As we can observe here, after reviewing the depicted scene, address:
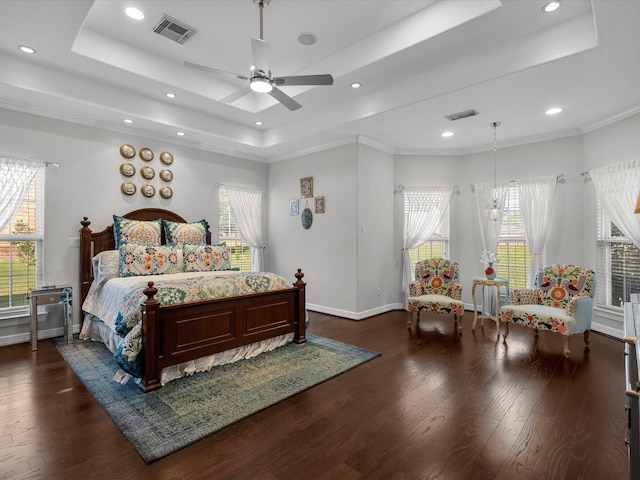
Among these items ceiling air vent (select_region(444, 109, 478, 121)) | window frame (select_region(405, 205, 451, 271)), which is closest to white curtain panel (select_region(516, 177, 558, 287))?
window frame (select_region(405, 205, 451, 271))

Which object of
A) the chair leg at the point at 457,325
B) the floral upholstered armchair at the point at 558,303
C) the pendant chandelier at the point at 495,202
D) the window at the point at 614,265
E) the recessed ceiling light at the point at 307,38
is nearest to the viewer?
the recessed ceiling light at the point at 307,38

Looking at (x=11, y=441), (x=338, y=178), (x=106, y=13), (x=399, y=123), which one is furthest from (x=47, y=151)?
(x=399, y=123)

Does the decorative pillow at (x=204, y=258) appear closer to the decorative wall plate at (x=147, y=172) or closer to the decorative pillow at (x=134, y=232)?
the decorative pillow at (x=134, y=232)

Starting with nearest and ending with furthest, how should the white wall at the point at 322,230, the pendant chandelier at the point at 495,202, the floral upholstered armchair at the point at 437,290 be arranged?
the floral upholstered armchair at the point at 437,290
the pendant chandelier at the point at 495,202
the white wall at the point at 322,230

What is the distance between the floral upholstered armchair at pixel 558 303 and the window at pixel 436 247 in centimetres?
177

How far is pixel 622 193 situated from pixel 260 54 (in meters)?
4.43

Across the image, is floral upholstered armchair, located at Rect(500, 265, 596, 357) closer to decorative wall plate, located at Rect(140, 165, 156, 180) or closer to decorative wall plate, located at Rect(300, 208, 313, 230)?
decorative wall plate, located at Rect(300, 208, 313, 230)

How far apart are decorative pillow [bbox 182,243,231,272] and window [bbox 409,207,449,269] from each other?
3.18m

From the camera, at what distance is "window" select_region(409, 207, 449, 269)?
5922mm

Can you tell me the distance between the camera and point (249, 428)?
2232 mm

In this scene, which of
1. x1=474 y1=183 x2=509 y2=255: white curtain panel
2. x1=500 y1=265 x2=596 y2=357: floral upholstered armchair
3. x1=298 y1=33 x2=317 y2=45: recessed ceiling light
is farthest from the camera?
x1=474 y1=183 x2=509 y2=255: white curtain panel

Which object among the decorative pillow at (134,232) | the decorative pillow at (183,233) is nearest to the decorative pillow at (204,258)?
the decorative pillow at (183,233)

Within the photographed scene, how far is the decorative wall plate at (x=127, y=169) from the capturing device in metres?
4.67

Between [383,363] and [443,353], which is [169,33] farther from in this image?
[443,353]
